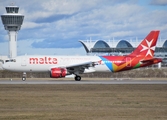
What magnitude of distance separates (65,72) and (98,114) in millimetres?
34909

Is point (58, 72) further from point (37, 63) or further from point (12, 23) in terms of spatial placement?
point (12, 23)

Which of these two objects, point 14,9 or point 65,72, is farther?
point 14,9

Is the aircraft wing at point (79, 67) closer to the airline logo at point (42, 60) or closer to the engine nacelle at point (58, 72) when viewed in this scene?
→ the engine nacelle at point (58, 72)

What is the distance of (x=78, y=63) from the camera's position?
58.5 meters

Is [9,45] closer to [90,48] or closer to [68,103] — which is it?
[90,48]

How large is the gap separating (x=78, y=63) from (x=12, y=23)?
72.7 meters

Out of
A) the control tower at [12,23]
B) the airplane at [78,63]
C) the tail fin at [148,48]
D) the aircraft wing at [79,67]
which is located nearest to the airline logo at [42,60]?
the airplane at [78,63]

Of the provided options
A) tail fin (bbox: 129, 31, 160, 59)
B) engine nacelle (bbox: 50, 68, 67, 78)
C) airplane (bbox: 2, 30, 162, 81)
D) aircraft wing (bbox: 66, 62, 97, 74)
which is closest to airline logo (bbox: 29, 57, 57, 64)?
airplane (bbox: 2, 30, 162, 81)

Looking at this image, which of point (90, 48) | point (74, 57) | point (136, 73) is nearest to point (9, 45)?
point (90, 48)

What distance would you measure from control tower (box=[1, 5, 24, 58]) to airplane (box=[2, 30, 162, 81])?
226ft

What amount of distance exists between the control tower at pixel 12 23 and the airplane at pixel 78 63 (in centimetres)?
6893

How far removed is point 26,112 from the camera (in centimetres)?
2147

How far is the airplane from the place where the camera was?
56.8 m

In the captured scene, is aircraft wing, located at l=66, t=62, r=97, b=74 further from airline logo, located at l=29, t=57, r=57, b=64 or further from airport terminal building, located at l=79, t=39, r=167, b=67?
airport terminal building, located at l=79, t=39, r=167, b=67
